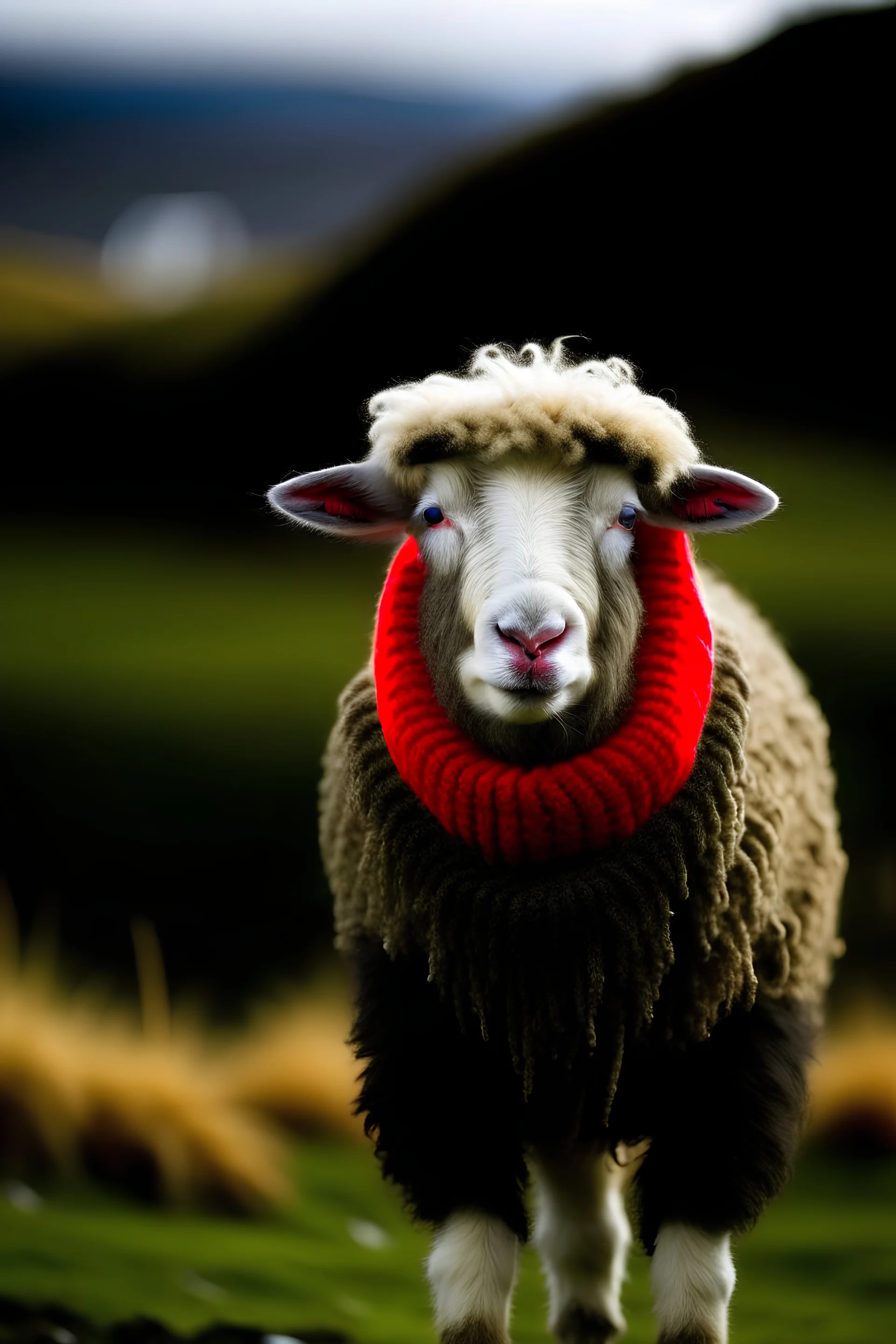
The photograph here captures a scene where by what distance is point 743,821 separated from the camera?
2367mm

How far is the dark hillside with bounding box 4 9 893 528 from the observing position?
5.60 meters

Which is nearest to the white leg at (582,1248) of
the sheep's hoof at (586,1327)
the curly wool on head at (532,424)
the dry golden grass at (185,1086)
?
the sheep's hoof at (586,1327)

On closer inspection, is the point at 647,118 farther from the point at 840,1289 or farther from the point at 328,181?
the point at 840,1289

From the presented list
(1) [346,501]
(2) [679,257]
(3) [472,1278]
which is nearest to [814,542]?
(2) [679,257]

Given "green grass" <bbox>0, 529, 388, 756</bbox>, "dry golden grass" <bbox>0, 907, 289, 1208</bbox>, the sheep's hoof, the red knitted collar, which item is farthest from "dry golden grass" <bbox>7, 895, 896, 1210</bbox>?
the red knitted collar

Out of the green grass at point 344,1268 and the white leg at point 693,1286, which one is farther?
the green grass at point 344,1268

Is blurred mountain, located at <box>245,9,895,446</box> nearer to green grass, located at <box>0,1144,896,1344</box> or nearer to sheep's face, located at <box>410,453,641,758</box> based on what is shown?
green grass, located at <box>0,1144,896,1344</box>

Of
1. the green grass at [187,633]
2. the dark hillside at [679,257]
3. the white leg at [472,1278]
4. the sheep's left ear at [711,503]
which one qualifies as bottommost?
the white leg at [472,1278]

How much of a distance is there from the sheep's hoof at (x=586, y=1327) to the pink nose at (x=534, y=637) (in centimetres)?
180

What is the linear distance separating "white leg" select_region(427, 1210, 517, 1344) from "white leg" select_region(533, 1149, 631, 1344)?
2.12 feet

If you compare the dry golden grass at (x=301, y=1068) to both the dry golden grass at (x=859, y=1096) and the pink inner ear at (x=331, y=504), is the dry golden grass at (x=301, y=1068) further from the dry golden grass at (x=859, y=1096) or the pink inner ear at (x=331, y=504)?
the pink inner ear at (x=331, y=504)

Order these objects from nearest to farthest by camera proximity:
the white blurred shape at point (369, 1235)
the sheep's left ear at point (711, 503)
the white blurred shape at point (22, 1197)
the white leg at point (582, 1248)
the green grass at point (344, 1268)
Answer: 1. the sheep's left ear at point (711, 503)
2. the white leg at point (582, 1248)
3. the green grass at point (344, 1268)
4. the white blurred shape at point (22, 1197)
5. the white blurred shape at point (369, 1235)

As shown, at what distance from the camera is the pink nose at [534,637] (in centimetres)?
201

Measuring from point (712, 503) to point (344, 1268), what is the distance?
2445 mm
